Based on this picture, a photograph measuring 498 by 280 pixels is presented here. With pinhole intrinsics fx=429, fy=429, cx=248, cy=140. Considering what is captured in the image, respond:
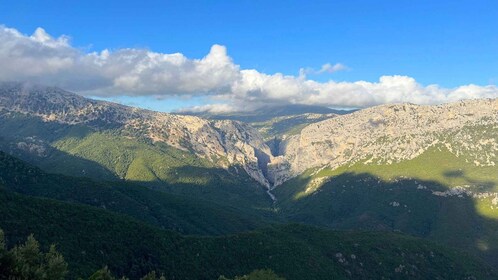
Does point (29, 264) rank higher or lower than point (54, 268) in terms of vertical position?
higher

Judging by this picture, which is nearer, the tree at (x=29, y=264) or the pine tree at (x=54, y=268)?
the tree at (x=29, y=264)

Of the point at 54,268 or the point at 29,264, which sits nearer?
the point at 29,264

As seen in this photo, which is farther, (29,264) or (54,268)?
(54,268)

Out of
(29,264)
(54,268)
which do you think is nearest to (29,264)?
(29,264)

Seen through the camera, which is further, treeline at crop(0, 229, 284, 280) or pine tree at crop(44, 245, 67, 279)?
pine tree at crop(44, 245, 67, 279)

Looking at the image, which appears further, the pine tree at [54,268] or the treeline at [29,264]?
the pine tree at [54,268]

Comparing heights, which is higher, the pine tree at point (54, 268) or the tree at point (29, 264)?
the tree at point (29, 264)

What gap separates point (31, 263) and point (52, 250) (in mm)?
7949

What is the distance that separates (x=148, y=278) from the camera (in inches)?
4769

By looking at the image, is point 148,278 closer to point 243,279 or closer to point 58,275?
point 58,275

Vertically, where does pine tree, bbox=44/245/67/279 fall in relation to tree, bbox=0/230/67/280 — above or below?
below

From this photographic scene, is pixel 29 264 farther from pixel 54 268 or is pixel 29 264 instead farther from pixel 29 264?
pixel 54 268

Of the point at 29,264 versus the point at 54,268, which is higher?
the point at 29,264

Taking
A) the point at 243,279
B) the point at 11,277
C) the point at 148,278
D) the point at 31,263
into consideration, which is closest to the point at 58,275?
the point at 31,263
